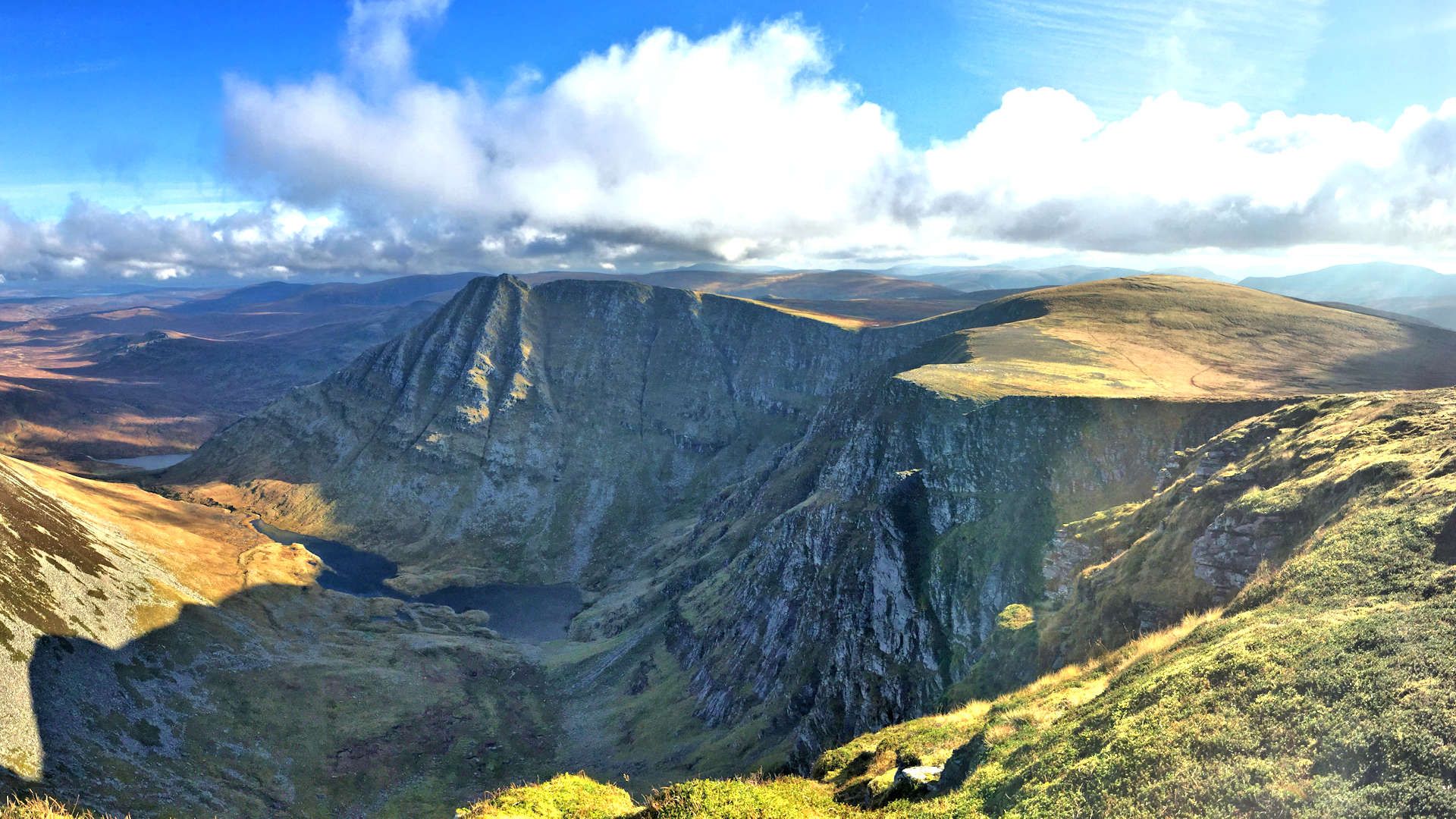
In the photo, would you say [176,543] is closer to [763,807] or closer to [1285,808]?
[763,807]

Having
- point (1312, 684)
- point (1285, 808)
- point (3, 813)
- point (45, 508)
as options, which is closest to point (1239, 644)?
point (1312, 684)

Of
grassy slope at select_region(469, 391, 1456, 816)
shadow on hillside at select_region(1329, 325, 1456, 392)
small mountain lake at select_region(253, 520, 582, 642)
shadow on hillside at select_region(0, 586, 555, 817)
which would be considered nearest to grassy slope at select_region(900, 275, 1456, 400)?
shadow on hillside at select_region(1329, 325, 1456, 392)

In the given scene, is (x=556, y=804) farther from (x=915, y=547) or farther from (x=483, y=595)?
(x=483, y=595)

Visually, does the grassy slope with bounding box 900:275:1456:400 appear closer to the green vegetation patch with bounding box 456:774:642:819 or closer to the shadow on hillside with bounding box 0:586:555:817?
the green vegetation patch with bounding box 456:774:642:819

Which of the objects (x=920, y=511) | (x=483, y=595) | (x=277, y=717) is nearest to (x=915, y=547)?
(x=920, y=511)

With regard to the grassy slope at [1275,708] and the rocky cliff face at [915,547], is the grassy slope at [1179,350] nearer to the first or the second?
the rocky cliff face at [915,547]
